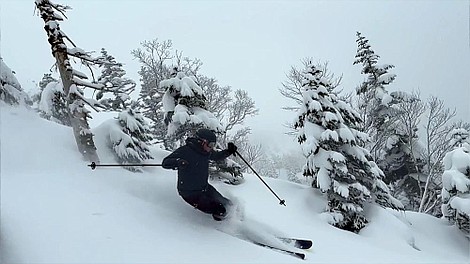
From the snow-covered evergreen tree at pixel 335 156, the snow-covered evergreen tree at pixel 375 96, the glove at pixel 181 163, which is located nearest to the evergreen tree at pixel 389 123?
the snow-covered evergreen tree at pixel 375 96

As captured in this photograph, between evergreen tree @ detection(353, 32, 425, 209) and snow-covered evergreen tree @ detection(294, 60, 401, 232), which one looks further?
evergreen tree @ detection(353, 32, 425, 209)

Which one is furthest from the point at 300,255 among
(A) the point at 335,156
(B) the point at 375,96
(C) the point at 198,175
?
(B) the point at 375,96

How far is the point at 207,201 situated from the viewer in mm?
7156

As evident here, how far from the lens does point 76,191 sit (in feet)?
20.7

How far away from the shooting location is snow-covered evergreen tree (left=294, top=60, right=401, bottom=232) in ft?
48.4

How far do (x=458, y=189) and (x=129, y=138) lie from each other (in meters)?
14.3

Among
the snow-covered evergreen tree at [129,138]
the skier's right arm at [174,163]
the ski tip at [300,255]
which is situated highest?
the snow-covered evergreen tree at [129,138]

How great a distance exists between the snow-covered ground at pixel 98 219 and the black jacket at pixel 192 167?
0.55 metres

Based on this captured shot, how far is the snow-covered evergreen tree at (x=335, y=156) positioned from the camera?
48.4 ft

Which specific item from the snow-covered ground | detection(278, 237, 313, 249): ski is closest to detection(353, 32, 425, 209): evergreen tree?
the snow-covered ground

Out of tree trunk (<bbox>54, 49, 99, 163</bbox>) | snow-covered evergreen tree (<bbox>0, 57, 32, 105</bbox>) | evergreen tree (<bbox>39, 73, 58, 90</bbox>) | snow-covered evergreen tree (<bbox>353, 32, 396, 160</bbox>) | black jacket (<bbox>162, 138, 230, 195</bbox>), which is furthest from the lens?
evergreen tree (<bbox>39, 73, 58, 90</bbox>)

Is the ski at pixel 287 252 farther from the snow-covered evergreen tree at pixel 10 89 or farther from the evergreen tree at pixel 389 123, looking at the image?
the evergreen tree at pixel 389 123

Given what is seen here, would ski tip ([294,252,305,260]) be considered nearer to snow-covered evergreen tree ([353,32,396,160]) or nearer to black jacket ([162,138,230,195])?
black jacket ([162,138,230,195])

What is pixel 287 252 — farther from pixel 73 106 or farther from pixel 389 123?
pixel 389 123
